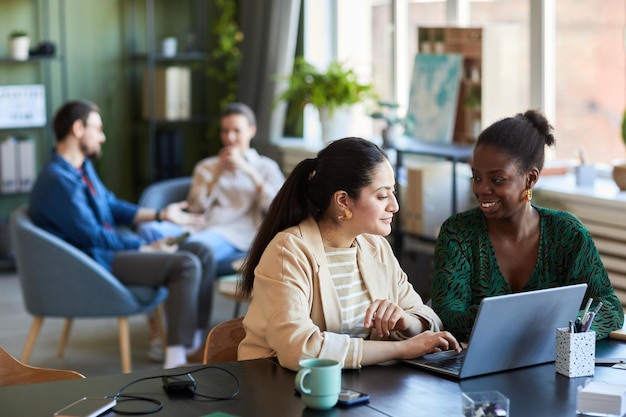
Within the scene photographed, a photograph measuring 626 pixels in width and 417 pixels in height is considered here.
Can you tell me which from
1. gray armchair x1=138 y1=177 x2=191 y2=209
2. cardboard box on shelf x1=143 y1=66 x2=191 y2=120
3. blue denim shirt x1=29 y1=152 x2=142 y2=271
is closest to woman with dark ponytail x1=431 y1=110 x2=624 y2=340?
blue denim shirt x1=29 y1=152 x2=142 y2=271

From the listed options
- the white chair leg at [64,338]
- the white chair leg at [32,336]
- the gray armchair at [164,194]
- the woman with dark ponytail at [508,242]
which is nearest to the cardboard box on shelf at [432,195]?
the gray armchair at [164,194]

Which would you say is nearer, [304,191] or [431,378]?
[431,378]

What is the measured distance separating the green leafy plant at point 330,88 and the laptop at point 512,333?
12.2 feet

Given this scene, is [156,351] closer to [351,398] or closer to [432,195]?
[432,195]

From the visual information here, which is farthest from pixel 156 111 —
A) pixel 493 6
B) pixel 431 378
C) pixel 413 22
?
pixel 431 378

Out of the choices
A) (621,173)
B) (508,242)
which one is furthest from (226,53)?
(508,242)

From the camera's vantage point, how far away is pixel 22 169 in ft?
22.1

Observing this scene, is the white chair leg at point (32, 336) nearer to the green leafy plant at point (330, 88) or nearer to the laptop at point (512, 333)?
the green leafy plant at point (330, 88)

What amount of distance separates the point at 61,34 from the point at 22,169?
3.26 feet

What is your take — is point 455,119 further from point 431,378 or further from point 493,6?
point 431,378

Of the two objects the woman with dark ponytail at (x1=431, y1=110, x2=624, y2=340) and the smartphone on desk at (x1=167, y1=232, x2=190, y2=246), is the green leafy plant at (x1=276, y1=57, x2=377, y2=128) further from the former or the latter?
the woman with dark ponytail at (x1=431, y1=110, x2=624, y2=340)

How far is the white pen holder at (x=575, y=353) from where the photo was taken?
216 cm

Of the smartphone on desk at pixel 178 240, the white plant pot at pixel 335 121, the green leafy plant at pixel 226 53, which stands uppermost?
the green leafy plant at pixel 226 53

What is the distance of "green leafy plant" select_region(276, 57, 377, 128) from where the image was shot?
5.89 m
